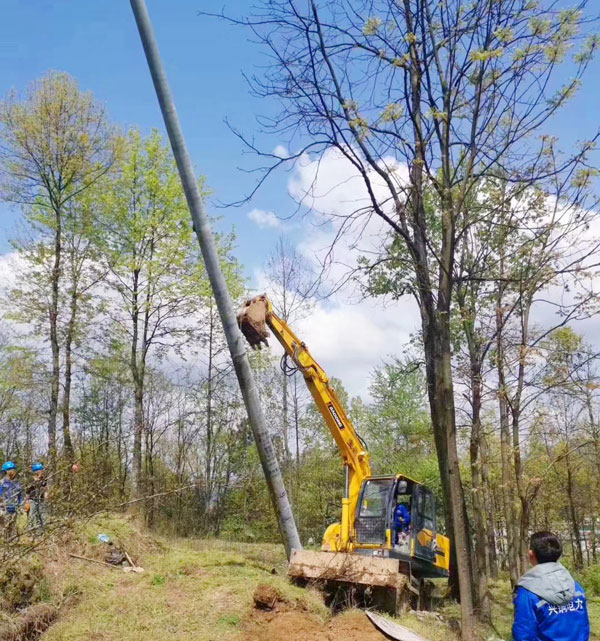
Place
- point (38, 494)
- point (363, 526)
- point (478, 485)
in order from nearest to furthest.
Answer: point (38, 494), point (363, 526), point (478, 485)

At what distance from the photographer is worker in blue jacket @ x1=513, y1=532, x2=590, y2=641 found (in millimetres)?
3432

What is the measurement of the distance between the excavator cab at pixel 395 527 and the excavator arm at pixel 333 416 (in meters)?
0.26

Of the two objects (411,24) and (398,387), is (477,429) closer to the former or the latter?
(411,24)

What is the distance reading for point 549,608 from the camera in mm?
3445

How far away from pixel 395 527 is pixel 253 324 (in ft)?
16.1

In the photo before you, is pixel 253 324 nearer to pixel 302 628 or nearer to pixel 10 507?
pixel 302 628

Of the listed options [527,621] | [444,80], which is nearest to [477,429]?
[444,80]

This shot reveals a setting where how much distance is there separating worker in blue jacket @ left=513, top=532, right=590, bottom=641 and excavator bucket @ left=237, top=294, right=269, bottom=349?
7513 millimetres

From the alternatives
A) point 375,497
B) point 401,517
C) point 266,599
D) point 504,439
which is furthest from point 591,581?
point 266,599

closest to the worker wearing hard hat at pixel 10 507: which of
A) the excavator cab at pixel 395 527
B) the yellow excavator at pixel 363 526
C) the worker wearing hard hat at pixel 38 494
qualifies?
the worker wearing hard hat at pixel 38 494

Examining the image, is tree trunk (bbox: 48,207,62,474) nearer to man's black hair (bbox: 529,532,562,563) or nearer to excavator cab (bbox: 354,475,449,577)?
excavator cab (bbox: 354,475,449,577)

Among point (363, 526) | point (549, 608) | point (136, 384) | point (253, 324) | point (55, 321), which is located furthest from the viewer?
point (136, 384)

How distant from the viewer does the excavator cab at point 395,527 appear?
1116 cm

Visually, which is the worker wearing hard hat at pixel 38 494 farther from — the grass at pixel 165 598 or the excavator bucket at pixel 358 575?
the excavator bucket at pixel 358 575
